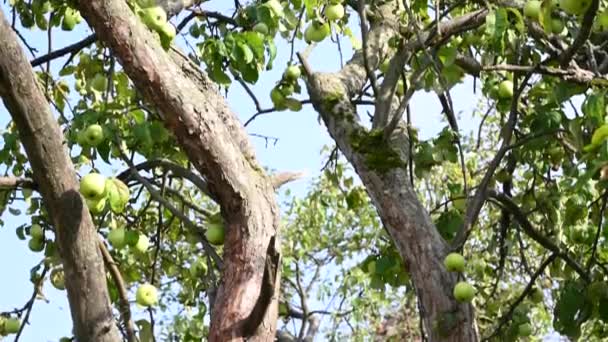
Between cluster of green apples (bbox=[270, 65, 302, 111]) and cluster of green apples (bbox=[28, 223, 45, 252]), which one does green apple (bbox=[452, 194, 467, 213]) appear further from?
cluster of green apples (bbox=[28, 223, 45, 252])

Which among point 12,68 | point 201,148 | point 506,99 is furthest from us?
point 506,99

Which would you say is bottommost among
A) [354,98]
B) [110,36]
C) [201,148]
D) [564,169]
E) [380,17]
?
[201,148]

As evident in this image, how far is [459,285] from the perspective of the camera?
406 cm

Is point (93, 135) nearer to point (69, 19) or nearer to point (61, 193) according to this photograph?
point (61, 193)

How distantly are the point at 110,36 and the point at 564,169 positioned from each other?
2.53 meters

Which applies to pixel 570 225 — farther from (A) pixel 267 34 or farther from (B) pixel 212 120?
(B) pixel 212 120

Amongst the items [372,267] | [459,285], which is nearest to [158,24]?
[459,285]

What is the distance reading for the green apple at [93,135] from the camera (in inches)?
151

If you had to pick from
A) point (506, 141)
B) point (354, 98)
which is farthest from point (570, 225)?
point (354, 98)

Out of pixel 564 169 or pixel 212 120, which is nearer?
pixel 212 120

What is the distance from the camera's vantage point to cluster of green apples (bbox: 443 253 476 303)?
402cm

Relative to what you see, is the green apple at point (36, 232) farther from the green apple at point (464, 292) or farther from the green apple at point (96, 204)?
the green apple at point (464, 292)

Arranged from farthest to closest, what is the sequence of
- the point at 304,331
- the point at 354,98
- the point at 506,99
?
the point at 304,331
the point at 354,98
the point at 506,99

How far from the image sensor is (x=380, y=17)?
557cm
